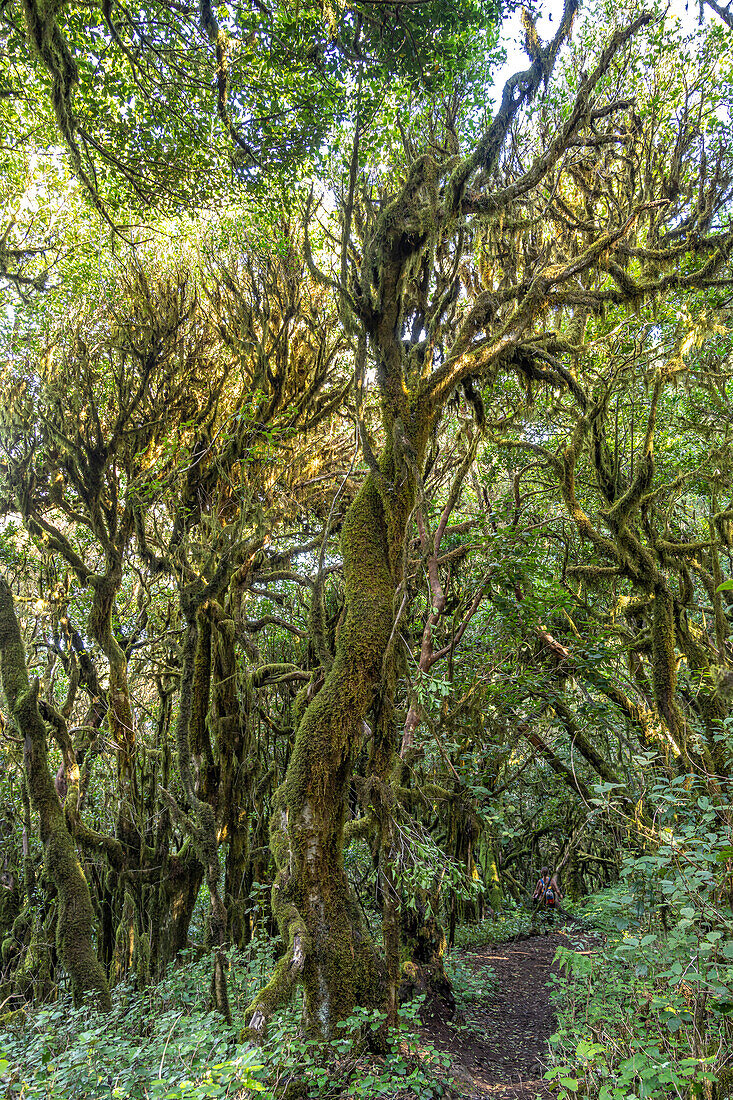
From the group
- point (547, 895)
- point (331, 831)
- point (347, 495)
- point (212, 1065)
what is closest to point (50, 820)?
point (331, 831)

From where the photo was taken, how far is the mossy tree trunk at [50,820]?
19.5 feet

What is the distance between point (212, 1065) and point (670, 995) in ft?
9.59

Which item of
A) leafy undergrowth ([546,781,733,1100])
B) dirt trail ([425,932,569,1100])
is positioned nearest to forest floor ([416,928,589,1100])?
dirt trail ([425,932,569,1100])

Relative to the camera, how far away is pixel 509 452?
8.62 meters

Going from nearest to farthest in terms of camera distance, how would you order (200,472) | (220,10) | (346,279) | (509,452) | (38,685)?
1. (220,10)
2. (346,279)
3. (38,685)
4. (200,472)
5. (509,452)

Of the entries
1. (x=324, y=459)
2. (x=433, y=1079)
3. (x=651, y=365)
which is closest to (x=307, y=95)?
(x=324, y=459)

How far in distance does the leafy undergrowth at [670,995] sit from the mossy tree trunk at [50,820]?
4.63 meters

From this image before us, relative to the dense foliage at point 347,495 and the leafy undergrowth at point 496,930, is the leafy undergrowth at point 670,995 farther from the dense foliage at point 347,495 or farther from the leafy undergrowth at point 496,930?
the leafy undergrowth at point 496,930

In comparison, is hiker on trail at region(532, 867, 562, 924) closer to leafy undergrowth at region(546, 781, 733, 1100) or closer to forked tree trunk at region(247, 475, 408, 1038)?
leafy undergrowth at region(546, 781, 733, 1100)

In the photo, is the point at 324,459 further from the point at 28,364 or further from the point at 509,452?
the point at 28,364

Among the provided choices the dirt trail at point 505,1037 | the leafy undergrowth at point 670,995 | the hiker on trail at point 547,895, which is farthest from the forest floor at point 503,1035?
the hiker on trail at point 547,895

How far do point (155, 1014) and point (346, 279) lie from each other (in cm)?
718

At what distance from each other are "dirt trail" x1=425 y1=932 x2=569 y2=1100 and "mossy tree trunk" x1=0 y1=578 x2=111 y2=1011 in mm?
3575

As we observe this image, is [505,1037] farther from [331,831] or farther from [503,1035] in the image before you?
[331,831]
